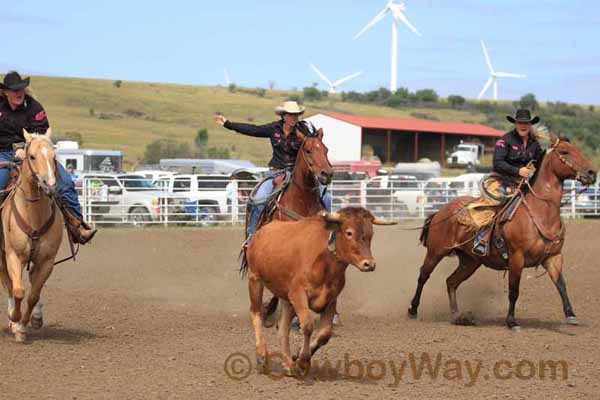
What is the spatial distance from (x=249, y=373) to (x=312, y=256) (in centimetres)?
110

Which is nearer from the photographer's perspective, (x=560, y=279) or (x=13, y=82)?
(x=13, y=82)

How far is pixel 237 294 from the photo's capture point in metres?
13.9

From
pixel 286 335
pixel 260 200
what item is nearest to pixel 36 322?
pixel 260 200

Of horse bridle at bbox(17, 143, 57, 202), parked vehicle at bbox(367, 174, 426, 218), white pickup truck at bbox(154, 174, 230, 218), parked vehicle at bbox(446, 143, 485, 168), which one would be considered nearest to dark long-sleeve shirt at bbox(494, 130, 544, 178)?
horse bridle at bbox(17, 143, 57, 202)

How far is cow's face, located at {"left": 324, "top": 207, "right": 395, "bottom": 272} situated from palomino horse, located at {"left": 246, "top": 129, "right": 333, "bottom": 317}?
87.3 inches

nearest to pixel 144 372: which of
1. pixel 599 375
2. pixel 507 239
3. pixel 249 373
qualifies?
pixel 249 373

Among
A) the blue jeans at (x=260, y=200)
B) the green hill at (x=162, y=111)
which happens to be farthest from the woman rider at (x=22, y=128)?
the green hill at (x=162, y=111)

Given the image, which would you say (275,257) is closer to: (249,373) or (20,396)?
(249,373)

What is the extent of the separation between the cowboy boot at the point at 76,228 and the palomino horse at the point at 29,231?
45 cm

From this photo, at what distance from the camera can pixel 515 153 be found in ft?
36.5

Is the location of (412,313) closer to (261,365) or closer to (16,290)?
(261,365)

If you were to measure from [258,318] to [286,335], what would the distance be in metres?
0.37

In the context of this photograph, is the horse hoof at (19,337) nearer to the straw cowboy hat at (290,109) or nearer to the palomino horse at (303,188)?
the palomino horse at (303,188)

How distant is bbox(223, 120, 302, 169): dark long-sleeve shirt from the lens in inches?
409
